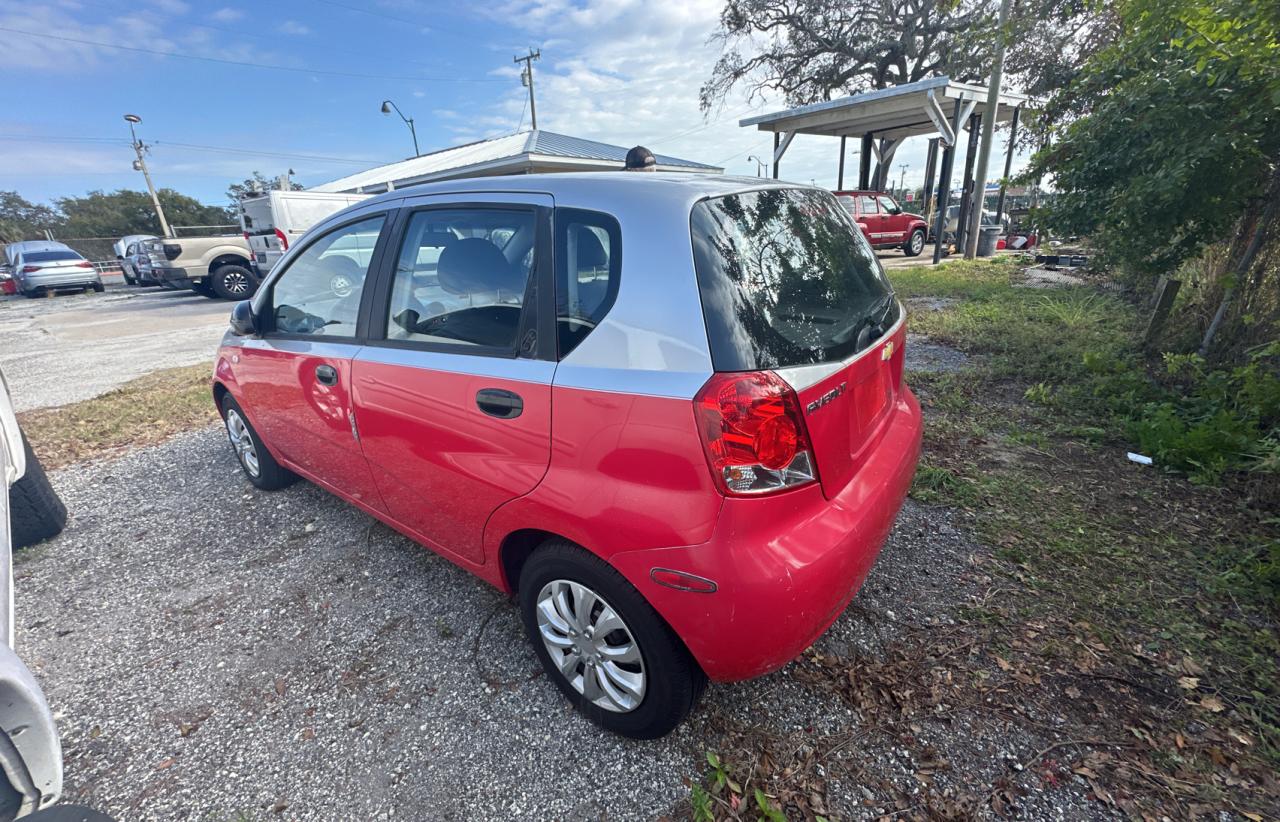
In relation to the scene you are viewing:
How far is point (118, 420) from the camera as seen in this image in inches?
200

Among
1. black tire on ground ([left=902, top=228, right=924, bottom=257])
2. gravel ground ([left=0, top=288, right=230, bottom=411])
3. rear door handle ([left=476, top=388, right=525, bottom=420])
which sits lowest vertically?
gravel ground ([left=0, top=288, right=230, bottom=411])

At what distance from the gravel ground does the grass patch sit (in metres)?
0.60

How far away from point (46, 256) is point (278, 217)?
10614mm

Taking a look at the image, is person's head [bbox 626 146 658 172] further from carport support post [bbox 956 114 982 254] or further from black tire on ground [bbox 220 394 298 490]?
carport support post [bbox 956 114 982 254]

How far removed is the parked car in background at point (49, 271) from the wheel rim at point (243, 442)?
2009 centimetres

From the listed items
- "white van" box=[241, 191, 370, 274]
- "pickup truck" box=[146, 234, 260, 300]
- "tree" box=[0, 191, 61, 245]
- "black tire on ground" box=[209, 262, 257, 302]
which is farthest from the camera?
"tree" box=[0, 191, 61, 245]

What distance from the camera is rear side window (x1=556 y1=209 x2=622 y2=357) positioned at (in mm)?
1604

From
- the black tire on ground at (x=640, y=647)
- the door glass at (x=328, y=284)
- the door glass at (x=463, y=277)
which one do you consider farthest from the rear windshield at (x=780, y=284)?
the door glass at (x=328, y=284)

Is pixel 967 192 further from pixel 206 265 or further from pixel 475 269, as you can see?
pixel 206 265

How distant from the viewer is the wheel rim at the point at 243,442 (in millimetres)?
3523

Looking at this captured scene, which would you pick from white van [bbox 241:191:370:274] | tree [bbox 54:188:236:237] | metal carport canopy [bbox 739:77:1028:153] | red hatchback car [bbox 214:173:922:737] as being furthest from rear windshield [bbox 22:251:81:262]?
tree [bbox 54:188:236:237]

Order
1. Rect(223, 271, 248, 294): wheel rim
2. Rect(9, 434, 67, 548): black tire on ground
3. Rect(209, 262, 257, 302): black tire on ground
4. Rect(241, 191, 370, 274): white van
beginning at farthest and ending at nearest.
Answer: Rect(223, 271, 248, 294): wheel rim
Rect(209, 262, 257, 302): black tire on ground
Rect(241, 191, 370, 274): white van
Rect(9, 434, 67, 548): black tire on ground

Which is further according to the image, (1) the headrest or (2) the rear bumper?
(1) the headrest

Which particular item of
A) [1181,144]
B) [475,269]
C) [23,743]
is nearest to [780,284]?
[475,269]
